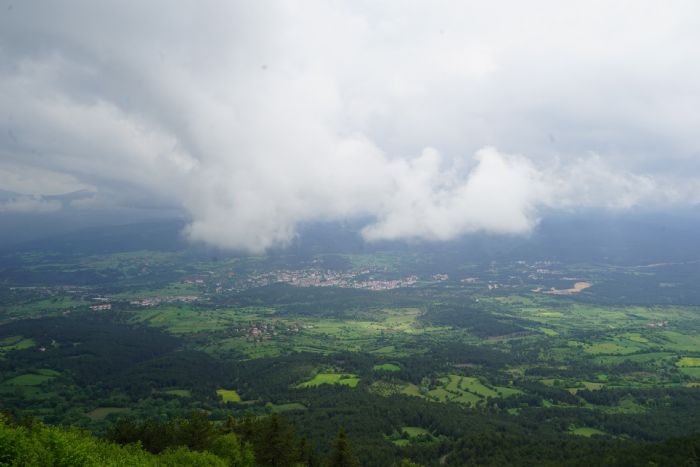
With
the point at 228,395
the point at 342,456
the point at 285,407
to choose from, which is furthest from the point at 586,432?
the point at 228,395

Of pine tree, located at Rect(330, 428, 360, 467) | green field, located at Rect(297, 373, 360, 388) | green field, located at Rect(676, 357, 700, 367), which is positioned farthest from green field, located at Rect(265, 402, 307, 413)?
green field, located at Rect(676, 357, 700, 367)

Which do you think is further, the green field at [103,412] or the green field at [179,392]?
the green field at [179,392]

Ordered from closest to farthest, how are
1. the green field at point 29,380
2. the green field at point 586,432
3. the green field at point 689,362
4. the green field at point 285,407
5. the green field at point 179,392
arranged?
the green field at point 586,432 < the green field at point 285,407 < the green field at point 179,392 < the green field at point 29,380 < the green field at point 689,362

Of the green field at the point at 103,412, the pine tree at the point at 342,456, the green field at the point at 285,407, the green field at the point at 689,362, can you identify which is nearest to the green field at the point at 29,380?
the green field at the point at 103,412

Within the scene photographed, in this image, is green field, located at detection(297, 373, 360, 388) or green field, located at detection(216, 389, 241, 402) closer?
green field, located at detection(216, 389, 241, 402)

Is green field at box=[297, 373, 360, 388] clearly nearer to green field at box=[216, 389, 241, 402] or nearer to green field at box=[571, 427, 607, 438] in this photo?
green field at box=[216, 389, 241, 402]

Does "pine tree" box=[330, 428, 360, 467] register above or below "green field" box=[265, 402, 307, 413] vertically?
above

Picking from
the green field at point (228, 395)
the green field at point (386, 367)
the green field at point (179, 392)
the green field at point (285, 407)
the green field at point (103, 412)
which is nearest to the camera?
the green field at point (103, 412)

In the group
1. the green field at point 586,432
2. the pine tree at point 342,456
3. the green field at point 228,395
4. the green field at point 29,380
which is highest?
the pine tree at point 342,456

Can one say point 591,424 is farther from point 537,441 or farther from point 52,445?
point 52,445

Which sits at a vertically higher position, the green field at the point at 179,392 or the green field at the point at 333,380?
the green field at the point at 333,380

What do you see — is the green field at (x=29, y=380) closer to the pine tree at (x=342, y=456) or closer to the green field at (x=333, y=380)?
the green field at (x=333, y=380)
